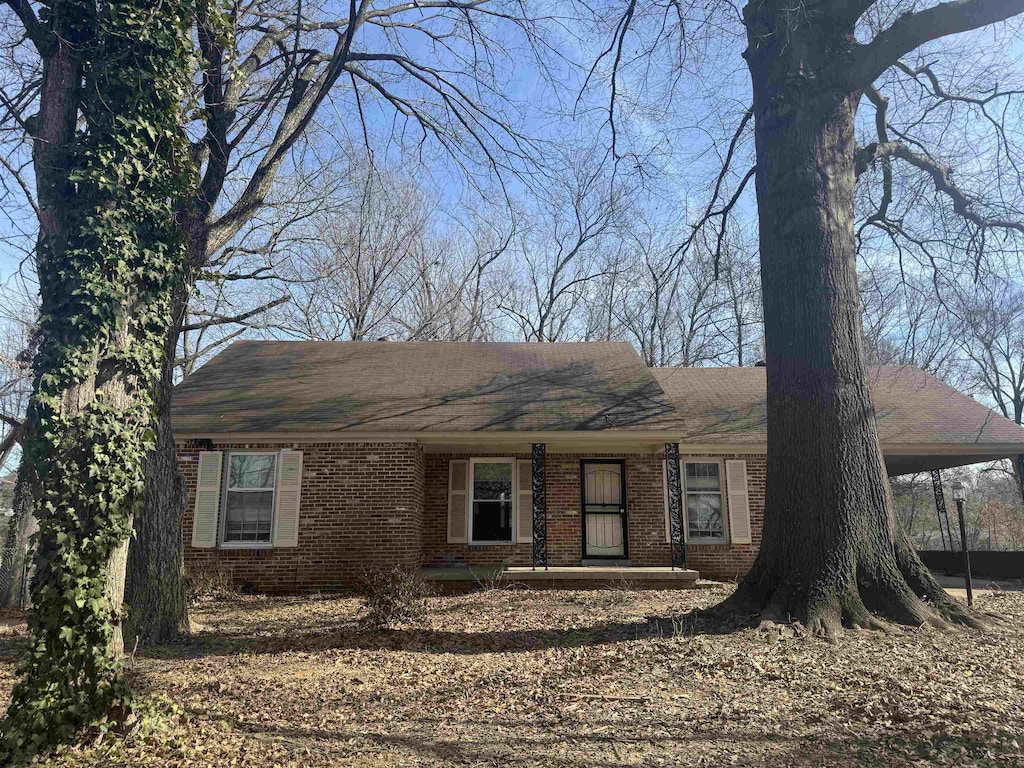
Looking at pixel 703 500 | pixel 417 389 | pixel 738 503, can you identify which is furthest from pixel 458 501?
pixel 738 503

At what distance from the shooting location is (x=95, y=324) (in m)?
4.25

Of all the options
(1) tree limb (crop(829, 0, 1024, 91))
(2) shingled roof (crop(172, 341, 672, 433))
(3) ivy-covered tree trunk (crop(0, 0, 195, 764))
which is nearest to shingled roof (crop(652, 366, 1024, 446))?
(2) shingled roof (crop(172, 341, 672, 433))

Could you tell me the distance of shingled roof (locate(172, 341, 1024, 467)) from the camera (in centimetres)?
1145

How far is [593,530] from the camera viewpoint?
12.7m

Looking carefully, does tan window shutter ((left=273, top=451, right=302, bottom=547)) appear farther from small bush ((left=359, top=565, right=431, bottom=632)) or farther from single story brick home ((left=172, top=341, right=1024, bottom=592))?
small bush ((left=359, top=565, right=431, bottom=632))

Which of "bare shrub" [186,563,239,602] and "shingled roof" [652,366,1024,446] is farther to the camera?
"shingled roof" [652,366,1024,446]

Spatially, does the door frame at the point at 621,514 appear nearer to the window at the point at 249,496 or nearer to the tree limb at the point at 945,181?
the window at the point at 249,496

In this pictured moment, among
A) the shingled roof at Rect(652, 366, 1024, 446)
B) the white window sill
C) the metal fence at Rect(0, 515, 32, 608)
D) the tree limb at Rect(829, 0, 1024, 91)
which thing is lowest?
the metal fence at Rect(0, 515, 32, 608)

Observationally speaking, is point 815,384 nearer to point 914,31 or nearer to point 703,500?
point 914,31

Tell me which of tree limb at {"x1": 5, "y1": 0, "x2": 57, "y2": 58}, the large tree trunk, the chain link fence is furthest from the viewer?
the chain link fence

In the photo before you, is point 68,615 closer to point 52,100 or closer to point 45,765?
point 45,765

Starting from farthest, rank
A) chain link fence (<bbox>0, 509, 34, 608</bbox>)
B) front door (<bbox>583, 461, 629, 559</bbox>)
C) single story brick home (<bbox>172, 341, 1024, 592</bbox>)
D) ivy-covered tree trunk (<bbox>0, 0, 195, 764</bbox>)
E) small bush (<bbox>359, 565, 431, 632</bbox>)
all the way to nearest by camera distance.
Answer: chain link fence (<bbox>0, 509, 34, 608</bbox>) < front door (<bbox>583, 461, 629, 559</bbox>) < single story brick home (<bbox>172, 341, 1024, 592</bbox>) < small bush (<bbox>359, 565, 431, 632</bbox>) < ivy-covered tree trunk (<bbox>0, 0, 195, 764</bbox>)

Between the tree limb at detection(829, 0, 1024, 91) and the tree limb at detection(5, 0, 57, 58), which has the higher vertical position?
the tree limb at detection(829, 0, 1024, 91)

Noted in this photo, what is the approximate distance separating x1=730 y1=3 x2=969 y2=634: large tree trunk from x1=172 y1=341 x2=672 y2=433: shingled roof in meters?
4.88
